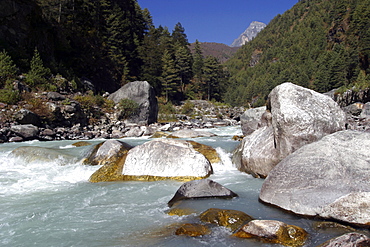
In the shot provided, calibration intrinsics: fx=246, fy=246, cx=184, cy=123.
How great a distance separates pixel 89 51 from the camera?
3231 centimetres

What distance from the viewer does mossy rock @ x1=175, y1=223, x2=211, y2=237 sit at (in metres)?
4.24

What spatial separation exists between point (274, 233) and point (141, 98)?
23.5 m

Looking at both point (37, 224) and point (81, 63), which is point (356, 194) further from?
point (81, 63)

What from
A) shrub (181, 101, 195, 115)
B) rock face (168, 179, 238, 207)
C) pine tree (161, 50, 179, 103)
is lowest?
rock face (168, 179, 238, 207)

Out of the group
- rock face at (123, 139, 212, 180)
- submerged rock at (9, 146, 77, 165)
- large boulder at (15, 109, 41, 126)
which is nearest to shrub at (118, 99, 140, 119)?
large boulder at (15, 109, 41, 126)

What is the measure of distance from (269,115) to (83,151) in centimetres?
820

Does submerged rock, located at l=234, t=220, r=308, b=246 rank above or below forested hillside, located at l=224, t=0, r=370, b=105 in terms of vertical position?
below

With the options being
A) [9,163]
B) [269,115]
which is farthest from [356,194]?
[9,163]

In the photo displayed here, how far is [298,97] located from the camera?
25.4 ft

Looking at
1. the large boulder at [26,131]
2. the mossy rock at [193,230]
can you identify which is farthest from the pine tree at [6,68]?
the mossy rock at [193,230]

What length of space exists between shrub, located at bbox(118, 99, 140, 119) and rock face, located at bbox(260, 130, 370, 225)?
20638 millimetres

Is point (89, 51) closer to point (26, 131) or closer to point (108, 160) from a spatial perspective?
point (26, 131)

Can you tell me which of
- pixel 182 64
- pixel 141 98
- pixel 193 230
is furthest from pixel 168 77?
pixel 193 230

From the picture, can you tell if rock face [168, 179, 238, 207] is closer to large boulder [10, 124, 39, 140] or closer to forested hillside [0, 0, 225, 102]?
large boulder [10, 124, 39, 140]
